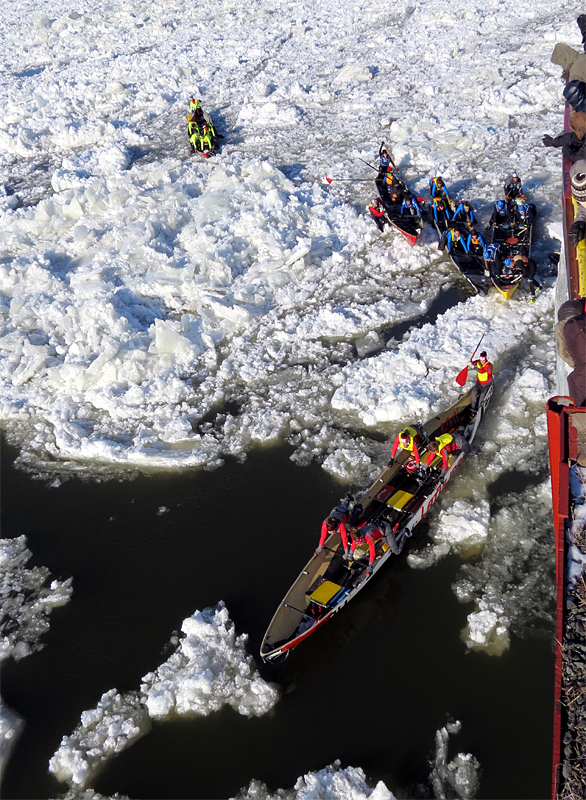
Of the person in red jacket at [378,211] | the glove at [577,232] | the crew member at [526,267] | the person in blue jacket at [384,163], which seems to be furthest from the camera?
the person in blue jacket at [384,163]

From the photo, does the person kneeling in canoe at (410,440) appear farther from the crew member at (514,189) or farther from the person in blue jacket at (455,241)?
the crew member at (514,189)

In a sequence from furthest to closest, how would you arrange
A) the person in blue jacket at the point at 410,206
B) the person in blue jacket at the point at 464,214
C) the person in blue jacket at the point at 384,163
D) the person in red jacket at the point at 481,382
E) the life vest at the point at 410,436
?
the person in blue jacket at the point at 384,163 → the person in blue jacket at the point at 410,206 → the person in blue jacket at the point at 464,214 → the person in red jacket at the point at 481,382 → the life vest at the point at 410,436

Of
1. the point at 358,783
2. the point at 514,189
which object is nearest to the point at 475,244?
the point at 514,189

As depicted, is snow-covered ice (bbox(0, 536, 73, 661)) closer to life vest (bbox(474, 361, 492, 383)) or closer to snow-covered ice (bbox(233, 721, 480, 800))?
snow-covered ice (bbox(233, 721, 480, 800))

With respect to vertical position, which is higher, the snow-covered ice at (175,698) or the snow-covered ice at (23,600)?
the snow-covered ice at (23,600)

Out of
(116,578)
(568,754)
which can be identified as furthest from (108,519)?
(568,754)

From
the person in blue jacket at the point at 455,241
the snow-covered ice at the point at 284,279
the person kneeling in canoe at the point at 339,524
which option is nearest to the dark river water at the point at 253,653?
the snow-covered ice at the point at 284,279

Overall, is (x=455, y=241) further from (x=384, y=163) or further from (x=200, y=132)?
(x=200, y=132)
